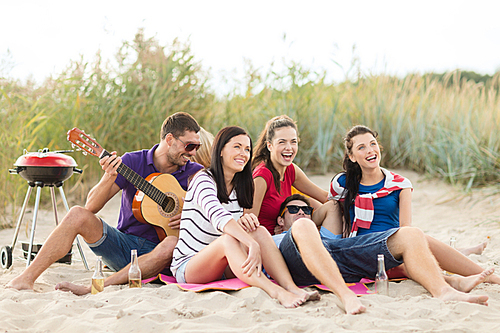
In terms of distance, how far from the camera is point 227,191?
11.1 ft

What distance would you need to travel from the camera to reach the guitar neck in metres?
3.50

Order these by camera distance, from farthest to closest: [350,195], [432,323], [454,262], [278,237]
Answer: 1. [350,195]
2. [278,237]
3. [454,262]
4. [432,323]

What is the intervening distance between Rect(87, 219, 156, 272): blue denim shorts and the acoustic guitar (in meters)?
0.15

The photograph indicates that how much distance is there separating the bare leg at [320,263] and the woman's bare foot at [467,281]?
0.79m

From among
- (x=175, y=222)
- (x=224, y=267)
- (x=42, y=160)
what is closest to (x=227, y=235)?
(x=224, y=267)

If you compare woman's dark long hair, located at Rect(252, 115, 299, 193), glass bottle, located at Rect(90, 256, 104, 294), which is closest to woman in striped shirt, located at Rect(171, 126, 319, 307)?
glass bottle, located at Rect(90, 256, 104, 294)

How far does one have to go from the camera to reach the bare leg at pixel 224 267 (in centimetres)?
284

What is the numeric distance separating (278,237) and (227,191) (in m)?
0.53

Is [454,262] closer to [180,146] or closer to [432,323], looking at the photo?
[432,323]

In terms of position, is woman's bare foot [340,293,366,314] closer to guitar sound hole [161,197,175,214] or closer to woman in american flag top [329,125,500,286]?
woman in american flag top [329,125,500,286]

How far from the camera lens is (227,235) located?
298cm

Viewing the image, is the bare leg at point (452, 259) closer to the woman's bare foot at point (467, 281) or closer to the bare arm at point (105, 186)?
the woman's bare foot at point (467, 281)

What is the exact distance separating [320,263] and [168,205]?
1.37 meters

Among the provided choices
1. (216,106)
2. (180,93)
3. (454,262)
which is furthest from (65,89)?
(454,262)
